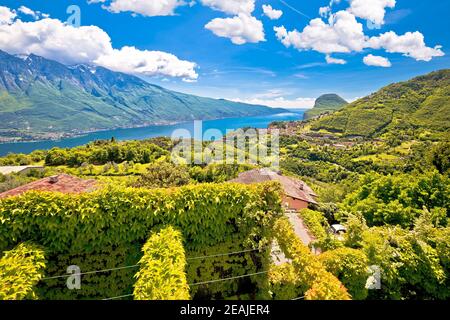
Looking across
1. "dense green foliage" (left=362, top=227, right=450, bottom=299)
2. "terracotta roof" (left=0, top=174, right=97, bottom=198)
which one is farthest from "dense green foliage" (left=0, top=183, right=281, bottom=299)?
"terracotta roof" (left=0, top=174, right=97, bottom=198)

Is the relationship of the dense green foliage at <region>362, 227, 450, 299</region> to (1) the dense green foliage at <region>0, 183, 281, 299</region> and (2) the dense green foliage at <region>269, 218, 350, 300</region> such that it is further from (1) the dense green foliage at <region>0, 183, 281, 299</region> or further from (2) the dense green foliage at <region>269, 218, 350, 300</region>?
(1) the dense green foliage at <region>0, 183, 281, 299</region>

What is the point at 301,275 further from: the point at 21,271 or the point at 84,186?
the point at 84,186

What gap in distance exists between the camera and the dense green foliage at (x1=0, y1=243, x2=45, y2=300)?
15.1 ft

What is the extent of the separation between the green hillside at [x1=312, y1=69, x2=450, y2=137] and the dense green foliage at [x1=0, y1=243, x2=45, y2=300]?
140324mm

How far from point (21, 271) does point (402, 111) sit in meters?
172

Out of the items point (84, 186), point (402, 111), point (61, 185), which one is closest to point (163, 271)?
point (84, 186)

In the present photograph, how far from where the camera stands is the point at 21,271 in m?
5.05

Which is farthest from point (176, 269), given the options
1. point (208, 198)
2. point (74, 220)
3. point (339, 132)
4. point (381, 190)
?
point (339, 132)

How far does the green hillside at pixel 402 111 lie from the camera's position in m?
122

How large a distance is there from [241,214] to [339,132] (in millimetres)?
149188

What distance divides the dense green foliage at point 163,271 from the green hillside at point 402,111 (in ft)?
453

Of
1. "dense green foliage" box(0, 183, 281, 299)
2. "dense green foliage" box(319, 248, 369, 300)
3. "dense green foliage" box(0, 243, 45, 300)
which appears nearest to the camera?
"dense green foliage" box(0, 243, 45, 300)

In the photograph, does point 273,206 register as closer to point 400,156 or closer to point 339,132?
point 400,156

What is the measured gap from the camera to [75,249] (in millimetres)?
6184
